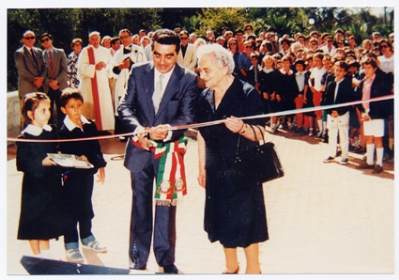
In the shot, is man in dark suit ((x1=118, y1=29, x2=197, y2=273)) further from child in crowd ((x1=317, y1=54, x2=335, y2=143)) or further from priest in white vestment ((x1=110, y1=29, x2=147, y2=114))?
child in crowd ((x1=317, y1=54, x2=335, y2=143))

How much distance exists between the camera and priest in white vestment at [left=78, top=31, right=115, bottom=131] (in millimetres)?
4266

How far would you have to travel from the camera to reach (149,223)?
152 inches

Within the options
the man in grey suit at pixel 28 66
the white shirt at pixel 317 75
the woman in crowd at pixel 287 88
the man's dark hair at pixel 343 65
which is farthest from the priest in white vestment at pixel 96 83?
the man's dark hair at pixel 343 65

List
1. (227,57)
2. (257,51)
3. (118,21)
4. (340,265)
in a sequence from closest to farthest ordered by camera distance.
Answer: (227,57) → (340,265) → (118,21) → (257,51)

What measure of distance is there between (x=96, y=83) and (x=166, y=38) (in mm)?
1075

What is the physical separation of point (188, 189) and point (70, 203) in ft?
3.17

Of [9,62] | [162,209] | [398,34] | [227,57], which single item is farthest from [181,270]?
[398,34]

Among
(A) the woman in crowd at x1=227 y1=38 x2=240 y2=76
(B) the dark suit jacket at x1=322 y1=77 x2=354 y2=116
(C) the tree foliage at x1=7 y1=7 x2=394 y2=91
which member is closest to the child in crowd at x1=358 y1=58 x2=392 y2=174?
(B) the dark suit jacket at x1=322 y1=77 x2=354 y2=116

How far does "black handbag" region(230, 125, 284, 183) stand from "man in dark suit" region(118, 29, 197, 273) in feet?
1.61

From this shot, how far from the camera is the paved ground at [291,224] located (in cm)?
396

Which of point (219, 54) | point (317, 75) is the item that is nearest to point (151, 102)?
point (219, 54)

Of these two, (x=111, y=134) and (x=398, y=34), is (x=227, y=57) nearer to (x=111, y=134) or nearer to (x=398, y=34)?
(x=111, y=134)

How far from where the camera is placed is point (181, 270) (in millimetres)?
3904

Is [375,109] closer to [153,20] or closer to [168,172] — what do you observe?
[168,172]
